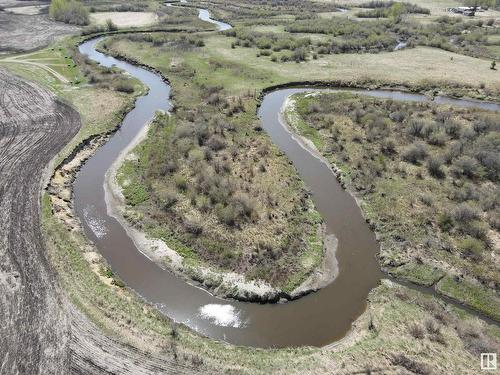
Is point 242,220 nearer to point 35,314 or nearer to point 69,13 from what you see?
point 35,314

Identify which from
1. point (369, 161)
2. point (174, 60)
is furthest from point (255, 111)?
point (174, 60)

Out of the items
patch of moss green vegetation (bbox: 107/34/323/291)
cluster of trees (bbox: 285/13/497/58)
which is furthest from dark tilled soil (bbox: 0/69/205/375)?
cluster of trees (bbox: 285/13/497/58)

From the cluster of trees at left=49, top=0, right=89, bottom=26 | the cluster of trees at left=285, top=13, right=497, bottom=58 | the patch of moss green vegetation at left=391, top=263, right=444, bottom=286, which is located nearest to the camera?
the patch of moss green vegetation at left=391, top=263, right=444, bottom=286

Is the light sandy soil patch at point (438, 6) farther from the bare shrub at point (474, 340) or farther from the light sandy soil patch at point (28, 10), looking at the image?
the bare shrub at point (474, 340)

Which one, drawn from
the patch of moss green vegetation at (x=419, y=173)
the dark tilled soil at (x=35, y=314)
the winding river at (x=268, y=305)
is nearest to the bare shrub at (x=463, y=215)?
the patch of moss green vegetation at (x=419, y=173)

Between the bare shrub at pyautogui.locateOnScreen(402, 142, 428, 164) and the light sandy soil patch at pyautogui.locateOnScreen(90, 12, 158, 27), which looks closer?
the bare shrub at pyautogui.locateOnScreen(402, 142, 428, 164)

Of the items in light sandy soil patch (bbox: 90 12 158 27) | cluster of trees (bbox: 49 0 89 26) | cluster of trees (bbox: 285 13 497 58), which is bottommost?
cluster of trees (bbox: 285 13 497 58)

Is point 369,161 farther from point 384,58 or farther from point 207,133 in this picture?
point 384,58

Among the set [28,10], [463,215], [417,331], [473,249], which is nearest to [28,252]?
[417,331]

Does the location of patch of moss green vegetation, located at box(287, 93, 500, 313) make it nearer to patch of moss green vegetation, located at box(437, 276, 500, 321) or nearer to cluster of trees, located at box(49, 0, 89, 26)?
patch of moss green vegetation, located at box(437, 276, 500, 321)
